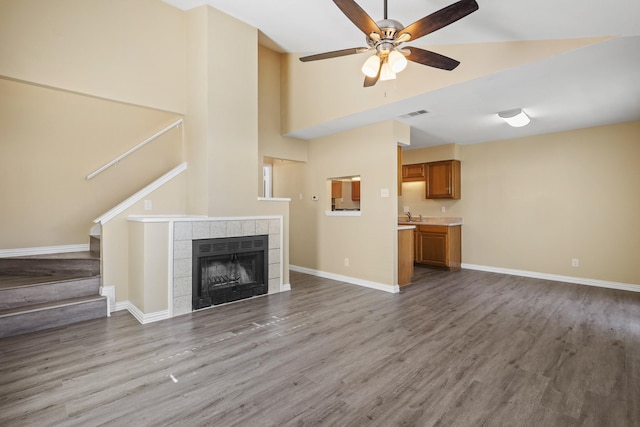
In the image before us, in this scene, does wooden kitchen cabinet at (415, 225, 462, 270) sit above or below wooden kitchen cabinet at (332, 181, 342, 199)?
below

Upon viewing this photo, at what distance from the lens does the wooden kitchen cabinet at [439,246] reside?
5.96 metres

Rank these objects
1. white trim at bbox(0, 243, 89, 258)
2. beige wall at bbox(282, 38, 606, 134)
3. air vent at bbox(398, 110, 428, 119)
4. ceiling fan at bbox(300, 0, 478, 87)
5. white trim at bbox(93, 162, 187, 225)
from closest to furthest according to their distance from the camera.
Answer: ceiling fan at bbox(300, 0, 478, 87) < beige wall at bbox(282, 38, 606, 134) < white trim at bbox(93, 162, 187, 225) < white trim at bbox(0, 243, 89, 258) < air vent at bbox(398, 110, 428, 119)

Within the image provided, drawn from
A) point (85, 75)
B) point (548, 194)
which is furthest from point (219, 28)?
point (548, 194)

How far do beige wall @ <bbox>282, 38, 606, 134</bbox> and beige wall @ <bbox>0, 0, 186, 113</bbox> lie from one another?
1783 millimetres

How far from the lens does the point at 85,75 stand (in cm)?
339

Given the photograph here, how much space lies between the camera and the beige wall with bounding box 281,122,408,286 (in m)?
4.56

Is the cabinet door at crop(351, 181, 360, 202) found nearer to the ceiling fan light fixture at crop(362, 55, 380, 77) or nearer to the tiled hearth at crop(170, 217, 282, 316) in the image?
the tiled hearth at crop(170, 217, 282, 316)

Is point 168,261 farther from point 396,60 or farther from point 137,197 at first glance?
point 396,60

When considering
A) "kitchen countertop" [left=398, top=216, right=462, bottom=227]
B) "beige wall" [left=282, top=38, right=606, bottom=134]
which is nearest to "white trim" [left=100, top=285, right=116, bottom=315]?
"beige wall" [left=282, top=38, right=606, bottom=134]

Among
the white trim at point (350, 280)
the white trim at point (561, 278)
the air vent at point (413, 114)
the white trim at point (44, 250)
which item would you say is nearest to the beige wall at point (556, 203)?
the white trim at point (561, 278)

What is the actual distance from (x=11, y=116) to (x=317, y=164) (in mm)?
4341

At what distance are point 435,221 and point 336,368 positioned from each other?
5015 millimetres

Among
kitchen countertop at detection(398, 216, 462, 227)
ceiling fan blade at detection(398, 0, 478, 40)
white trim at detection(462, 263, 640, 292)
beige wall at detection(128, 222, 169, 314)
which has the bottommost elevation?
white trim at detection(462, 263, 640, 292)

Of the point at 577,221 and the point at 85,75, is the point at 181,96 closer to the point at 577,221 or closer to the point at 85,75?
the point at 85,75
